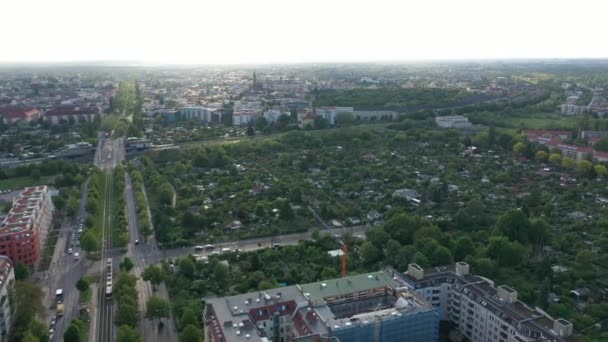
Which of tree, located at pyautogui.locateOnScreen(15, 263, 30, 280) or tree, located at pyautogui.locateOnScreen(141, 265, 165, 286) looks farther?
tree, located at pyautogui.locateOnScreen(15, 263, 30, 280)

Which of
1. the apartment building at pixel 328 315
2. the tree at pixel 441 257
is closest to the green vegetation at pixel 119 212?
the apartment building at pixel 328 315

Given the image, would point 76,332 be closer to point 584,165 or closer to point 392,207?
point 392,207

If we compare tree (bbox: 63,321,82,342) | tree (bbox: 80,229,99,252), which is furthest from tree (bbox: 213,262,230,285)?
tree (bbox: 80,229,99,252)

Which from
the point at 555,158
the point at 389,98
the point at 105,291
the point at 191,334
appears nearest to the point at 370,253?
the point at 191,334

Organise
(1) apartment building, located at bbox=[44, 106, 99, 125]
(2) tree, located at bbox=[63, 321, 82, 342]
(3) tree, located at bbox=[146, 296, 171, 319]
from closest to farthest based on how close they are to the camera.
Answer: 1. (2) tree, located at bbox=[63, 321, 82, 342]
2. (3) tree, located at bbox=[146, 296, 171, 319]
3. (1) apartment building, located at bbox=[44, 106, 99, 125]

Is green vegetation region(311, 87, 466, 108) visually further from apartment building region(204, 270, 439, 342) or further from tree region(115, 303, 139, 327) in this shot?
tree region(115, 303, 139, 327)
